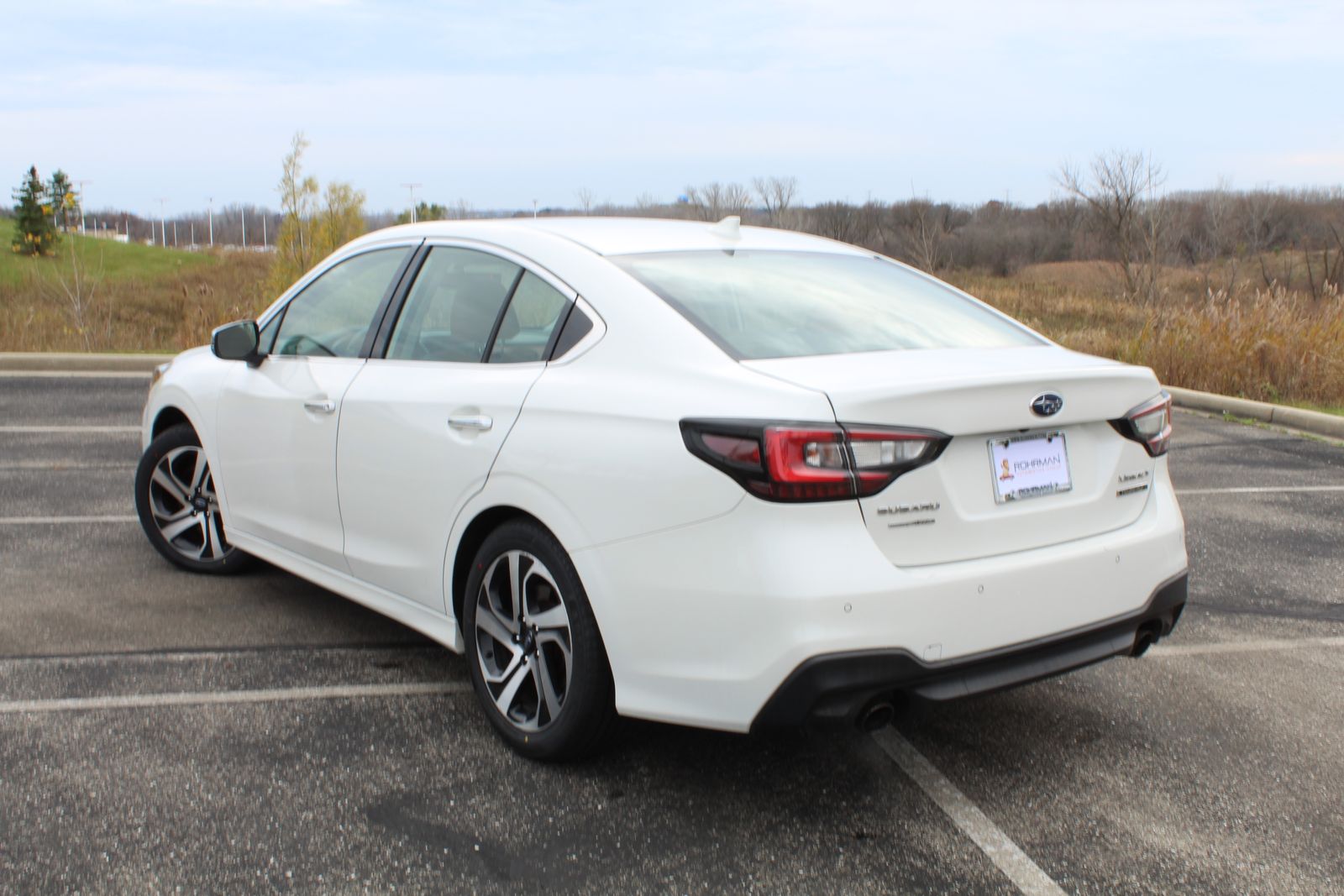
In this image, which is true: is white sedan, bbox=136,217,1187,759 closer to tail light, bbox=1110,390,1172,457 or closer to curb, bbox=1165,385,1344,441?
tail light, bbox=1110,390,1172,457

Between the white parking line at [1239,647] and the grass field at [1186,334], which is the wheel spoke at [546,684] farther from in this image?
the grass field at [1186,334]

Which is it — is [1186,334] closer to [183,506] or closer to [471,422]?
[183,506]

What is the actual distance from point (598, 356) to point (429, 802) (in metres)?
1.32

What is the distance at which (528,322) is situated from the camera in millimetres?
3734

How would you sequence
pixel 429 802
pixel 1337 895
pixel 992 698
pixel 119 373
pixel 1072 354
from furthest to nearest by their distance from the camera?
pixel 119 373 < pixel 992 698 < pixel 1072 354 < pixel 429 802 < pixel 1337 895

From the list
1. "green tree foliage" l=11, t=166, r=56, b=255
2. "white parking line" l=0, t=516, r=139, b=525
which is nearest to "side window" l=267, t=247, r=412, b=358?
"white parking line" l=0, t=516, r=139, b=525

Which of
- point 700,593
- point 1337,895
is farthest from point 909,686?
point 1337,895

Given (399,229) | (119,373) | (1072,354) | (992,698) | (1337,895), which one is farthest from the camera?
(119,373)

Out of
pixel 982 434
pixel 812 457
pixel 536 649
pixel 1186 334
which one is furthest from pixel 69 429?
pixel 1186 334

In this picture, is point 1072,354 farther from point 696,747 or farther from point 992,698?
point 696,747

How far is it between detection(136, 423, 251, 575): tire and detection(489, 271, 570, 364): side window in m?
2.23

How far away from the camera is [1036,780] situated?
3488 millimetres

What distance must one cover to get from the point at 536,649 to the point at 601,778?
16.3 inches

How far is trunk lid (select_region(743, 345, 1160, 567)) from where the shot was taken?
9.57ft
